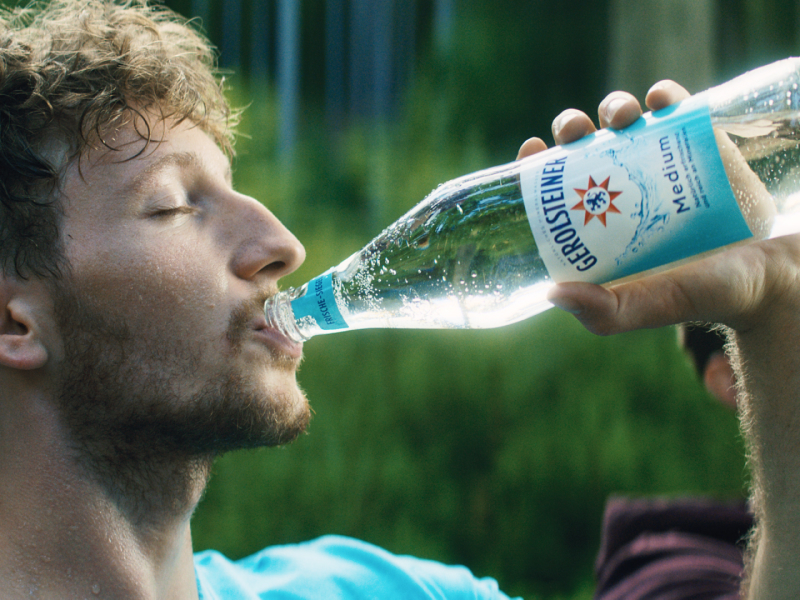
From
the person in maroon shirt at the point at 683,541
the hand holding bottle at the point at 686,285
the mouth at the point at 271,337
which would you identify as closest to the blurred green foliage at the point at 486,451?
the person in maroon shirt at the point at 683,541

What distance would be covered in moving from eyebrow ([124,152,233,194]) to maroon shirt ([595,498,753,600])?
5.08ft

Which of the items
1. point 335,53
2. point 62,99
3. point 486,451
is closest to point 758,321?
point 62,99

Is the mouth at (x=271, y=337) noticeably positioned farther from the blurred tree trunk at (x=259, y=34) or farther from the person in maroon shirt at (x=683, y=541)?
the blurred tree trunk at (x=259, y=34)

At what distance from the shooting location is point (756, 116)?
1.24m

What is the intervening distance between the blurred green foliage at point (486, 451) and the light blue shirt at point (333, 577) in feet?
3.79

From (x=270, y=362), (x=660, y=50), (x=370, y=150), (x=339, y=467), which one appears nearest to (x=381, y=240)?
(x=270, y=362)

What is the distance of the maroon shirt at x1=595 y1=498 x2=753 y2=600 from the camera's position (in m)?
1.77

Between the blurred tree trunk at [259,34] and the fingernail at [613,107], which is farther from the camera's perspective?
the blurred tree trunk at [259,34]

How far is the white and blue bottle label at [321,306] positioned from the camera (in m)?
1.37

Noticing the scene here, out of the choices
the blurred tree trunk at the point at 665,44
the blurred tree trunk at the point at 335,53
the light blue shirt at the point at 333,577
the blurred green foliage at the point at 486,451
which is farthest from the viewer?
the blurred tree trunk at the point at 335,53

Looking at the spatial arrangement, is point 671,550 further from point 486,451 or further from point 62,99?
point 62,99

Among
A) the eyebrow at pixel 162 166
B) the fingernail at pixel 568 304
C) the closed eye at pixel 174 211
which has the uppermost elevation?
the fingernail at pixel 568 304

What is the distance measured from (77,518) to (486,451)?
1954 millimetres

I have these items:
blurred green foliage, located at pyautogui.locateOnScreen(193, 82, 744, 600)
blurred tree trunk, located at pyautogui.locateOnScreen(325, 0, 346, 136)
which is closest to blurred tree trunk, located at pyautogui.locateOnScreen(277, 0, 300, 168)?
blurred tree trunk, located at pyautogui.locateOnScreen(325, 0, 346, 136)
